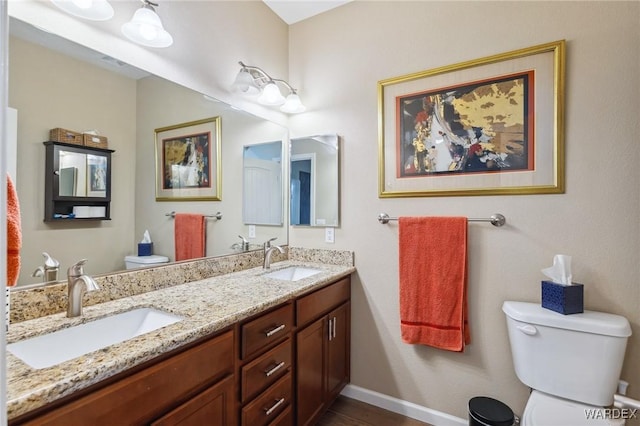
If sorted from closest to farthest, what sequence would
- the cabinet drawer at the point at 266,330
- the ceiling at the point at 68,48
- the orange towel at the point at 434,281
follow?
the ceiling at the point at 68,48 < the cabinet drawer at the point at 266,330 < the orange towel at the point at 434,281

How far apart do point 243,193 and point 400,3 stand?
1578 millimetres

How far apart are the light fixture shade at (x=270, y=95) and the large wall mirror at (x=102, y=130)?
11.2 inches

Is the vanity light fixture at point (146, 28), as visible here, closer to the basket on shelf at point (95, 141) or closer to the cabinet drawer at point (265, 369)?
the basket on shelf at point (95, 141)

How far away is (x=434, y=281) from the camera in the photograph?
5.75ft

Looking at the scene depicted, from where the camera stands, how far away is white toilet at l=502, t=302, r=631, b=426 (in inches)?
49.9

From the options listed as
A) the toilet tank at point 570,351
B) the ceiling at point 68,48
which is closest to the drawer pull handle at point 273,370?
the toilet tank at point 570,351

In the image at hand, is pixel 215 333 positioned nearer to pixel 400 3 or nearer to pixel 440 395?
pixel 440 395

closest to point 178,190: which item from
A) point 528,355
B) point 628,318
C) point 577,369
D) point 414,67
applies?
point 414,67

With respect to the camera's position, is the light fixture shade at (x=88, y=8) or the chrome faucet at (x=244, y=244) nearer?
the light fixture shade at (x=88, y=8)

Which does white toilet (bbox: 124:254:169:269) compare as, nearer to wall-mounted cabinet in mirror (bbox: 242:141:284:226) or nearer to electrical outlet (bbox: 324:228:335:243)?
wall-mounted cabinet in mirror (bbox: 242:141:284:226)

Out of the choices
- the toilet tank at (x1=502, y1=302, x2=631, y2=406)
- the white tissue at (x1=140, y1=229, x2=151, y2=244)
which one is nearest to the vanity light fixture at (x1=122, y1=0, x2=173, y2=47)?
the white tissue at (x1=140, y1=229, x2=151, y2=244)

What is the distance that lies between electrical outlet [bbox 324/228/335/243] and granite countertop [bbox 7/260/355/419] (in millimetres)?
359

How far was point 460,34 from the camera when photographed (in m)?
1.76

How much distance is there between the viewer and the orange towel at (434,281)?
1693 millimetres
